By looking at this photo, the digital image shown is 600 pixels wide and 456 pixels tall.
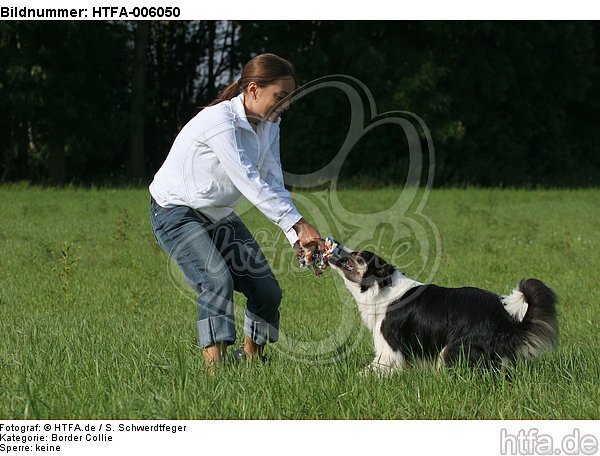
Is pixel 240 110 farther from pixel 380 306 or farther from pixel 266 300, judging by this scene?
pixel 380 306

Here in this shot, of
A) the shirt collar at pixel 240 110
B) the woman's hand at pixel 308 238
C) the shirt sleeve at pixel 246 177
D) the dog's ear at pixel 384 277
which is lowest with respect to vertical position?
the dog's ear at pixel 384 277

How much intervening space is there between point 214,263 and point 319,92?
76.7 ft

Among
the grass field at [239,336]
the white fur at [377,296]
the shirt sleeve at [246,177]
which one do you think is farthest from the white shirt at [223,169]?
the grass field at [239,336]

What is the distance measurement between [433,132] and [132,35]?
466 inches

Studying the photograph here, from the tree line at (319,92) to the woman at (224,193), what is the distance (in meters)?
20.3

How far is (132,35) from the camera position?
27109 mm

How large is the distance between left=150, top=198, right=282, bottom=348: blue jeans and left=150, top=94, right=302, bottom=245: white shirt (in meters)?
0.10

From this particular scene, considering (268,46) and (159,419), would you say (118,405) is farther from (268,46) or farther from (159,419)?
(268,46)

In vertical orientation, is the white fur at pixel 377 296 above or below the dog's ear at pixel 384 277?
below

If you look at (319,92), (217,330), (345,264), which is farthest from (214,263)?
(319,92)

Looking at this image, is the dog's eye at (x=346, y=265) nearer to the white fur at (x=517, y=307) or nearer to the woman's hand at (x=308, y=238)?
the woman's hand at (x=308, y=238)

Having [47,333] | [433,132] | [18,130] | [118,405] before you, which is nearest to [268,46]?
[433,132]

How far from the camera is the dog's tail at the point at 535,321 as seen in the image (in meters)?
4.61

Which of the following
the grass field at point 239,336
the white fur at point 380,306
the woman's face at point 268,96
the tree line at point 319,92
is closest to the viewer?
the grass field at point 239,336
